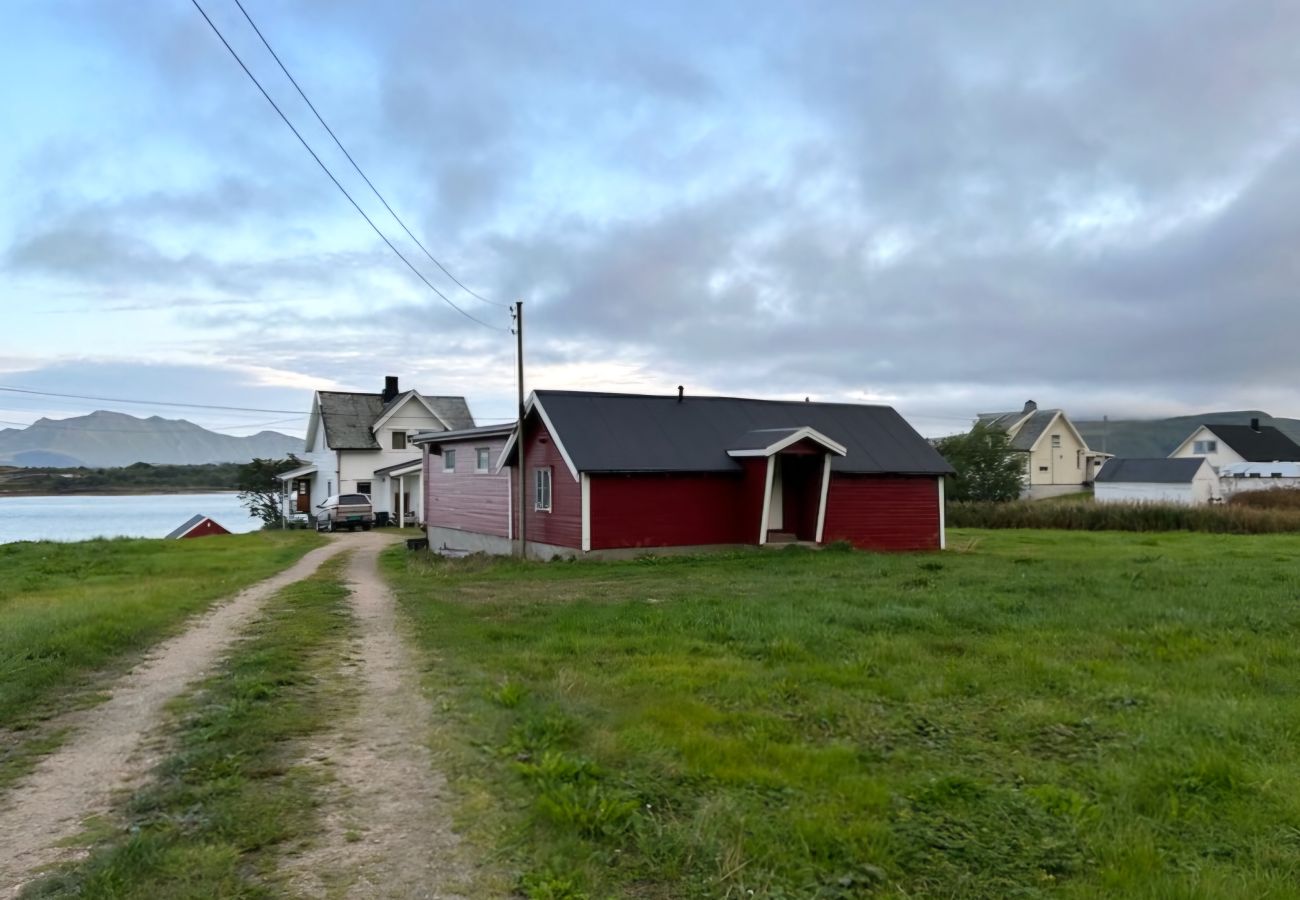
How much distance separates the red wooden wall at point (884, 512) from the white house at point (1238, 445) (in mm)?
60889

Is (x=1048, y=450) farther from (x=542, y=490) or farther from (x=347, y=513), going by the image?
(x=542, y=490)

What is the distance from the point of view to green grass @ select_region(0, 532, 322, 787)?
7457mm

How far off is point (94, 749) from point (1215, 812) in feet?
22.5

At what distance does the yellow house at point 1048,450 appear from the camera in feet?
217

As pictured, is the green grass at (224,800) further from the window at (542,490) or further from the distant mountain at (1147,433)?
the distant mountain at (1147,433)

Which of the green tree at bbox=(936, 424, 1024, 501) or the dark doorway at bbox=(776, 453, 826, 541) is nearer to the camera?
the dark doorway at bbox=(776, 453, 826, 541)

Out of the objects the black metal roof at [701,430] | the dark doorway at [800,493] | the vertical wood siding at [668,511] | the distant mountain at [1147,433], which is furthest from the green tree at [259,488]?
the distant mountain at [1147,433]

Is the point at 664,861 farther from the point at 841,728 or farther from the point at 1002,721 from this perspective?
the point at 1002,721

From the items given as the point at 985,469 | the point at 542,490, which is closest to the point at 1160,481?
the point at 985,469

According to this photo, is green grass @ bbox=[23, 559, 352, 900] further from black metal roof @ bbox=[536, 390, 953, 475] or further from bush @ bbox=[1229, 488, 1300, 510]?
bush @ bbox=[1229, 488, 1300, 510]

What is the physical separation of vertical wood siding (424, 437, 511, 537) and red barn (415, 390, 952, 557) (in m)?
0.11

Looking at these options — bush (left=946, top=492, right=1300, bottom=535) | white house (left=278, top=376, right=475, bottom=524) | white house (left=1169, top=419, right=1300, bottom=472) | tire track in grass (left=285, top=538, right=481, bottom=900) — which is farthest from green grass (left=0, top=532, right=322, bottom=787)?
white house (left=1169, top=419, right=1300, bottom=472)

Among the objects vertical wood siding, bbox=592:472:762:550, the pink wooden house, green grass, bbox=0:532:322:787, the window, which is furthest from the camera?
the pink wooden house

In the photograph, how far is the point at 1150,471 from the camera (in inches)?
2395
